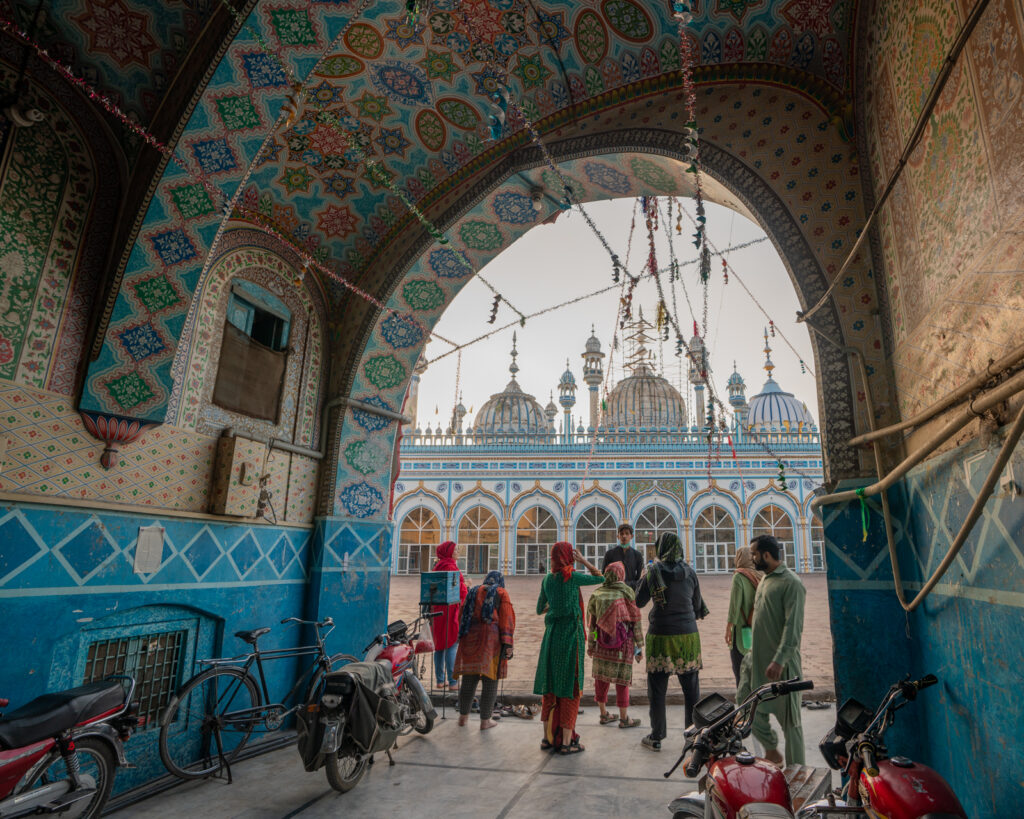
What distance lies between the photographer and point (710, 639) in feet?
29.3

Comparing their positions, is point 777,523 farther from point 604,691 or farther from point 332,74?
point 332,74

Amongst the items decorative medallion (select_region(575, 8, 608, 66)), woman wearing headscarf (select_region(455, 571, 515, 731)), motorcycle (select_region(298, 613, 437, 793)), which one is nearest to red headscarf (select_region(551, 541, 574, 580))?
woman wearing headscarf (select_region(455, 571, 515, 731))

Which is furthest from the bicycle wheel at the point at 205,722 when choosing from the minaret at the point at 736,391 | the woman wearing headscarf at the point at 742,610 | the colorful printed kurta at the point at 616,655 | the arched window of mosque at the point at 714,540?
the minaret at the point at 736,391

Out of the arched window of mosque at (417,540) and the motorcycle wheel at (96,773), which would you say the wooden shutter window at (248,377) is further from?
the arched window of mosque at (417,540)

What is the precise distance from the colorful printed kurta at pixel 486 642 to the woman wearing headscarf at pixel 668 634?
104 centimetres

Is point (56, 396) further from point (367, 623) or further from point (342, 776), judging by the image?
point (367, 623)

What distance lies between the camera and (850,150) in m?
3.39

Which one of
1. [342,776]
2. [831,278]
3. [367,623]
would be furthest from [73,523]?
[831,278]

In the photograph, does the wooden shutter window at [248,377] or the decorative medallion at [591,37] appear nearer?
the decorative medallion at [591,37]

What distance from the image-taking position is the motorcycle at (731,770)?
6.48 ft

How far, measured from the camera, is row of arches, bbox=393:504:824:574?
2091cm

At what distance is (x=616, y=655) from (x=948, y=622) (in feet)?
8.42

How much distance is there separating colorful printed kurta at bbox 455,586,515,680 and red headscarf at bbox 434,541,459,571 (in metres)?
0.93

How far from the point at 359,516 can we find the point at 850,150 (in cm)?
455
